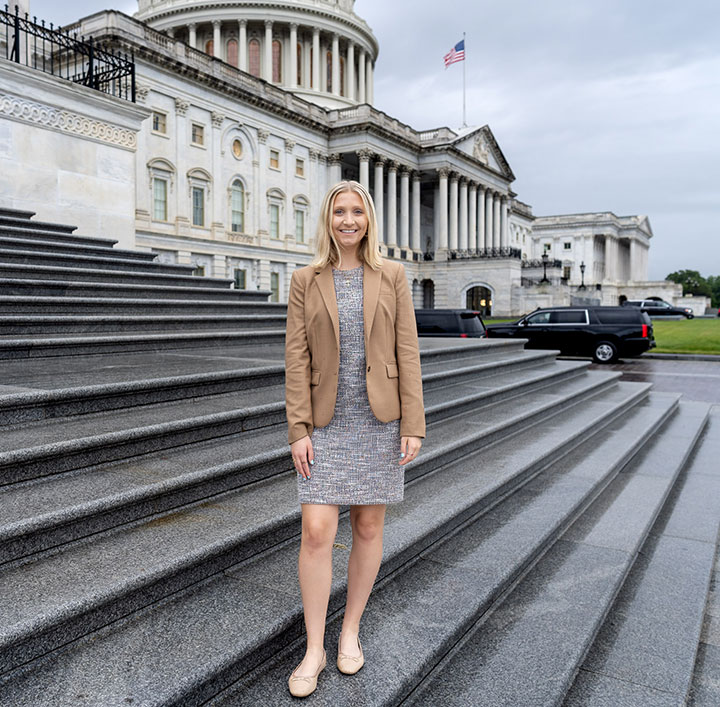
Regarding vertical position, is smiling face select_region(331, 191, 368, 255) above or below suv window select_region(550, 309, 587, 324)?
above

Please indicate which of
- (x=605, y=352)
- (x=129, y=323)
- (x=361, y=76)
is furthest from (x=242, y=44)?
(x=129, y=323)

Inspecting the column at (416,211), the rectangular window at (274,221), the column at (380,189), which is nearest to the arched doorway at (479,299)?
the column at (416,211)

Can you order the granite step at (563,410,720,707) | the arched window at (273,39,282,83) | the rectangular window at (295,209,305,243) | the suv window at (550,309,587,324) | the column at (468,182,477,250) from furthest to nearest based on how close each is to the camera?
the column at (468,182,477,250), the arched window at (273,39,282,83), the rectangular window at (295,209,305,243), the suv window at (550,309,587,324), the granite step at (563,410,720,707)

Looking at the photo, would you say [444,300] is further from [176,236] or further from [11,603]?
[11,603]

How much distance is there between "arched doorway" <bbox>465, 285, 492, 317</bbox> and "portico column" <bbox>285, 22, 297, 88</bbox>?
2937cm

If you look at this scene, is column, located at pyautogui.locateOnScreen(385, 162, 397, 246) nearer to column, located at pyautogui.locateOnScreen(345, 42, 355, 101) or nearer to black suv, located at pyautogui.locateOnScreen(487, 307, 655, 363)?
column, located at pyautogui.locateOnScreen(345, 42, 355, 101)

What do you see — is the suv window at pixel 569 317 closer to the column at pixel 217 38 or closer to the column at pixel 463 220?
the column at pixel 463 220

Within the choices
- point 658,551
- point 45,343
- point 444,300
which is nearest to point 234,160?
point 444,300

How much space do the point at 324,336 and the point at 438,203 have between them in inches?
2583

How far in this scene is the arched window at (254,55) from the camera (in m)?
66.8

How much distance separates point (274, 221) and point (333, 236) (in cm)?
4715

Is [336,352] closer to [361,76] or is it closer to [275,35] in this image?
[275,35]

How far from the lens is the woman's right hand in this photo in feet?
8.93

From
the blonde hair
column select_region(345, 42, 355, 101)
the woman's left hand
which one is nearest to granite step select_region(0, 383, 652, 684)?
the woman's left hand
